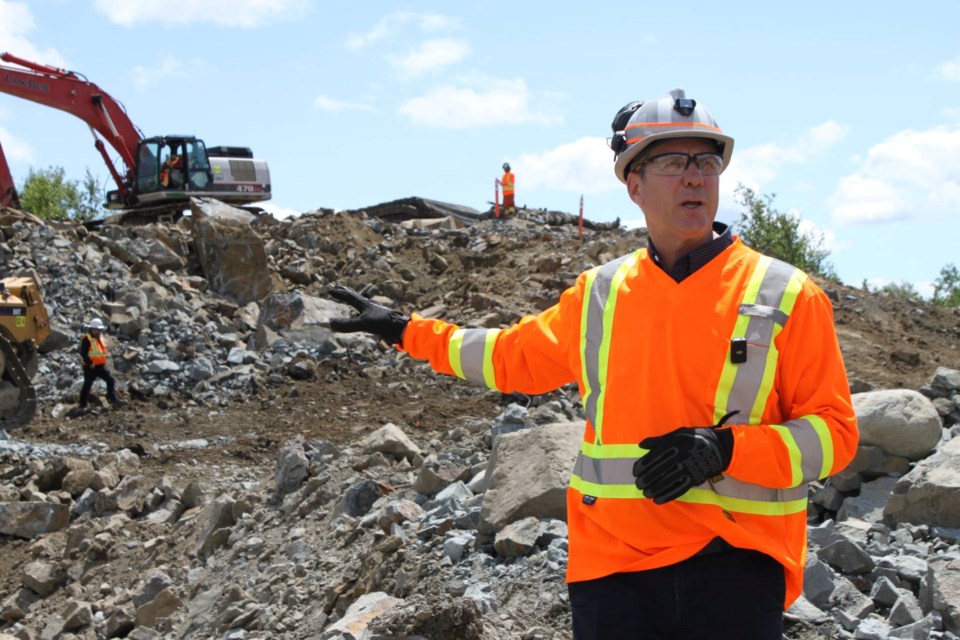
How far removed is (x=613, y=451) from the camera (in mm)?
2416

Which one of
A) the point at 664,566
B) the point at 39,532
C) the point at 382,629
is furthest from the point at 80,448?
the point at 664,566

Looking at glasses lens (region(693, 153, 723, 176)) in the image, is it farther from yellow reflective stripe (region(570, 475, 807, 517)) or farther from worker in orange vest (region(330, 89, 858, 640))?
yellow reflective stripe (region(570, 475, 807, 517))

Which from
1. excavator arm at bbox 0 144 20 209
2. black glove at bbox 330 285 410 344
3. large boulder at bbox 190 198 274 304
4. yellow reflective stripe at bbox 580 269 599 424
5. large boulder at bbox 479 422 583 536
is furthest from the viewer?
excavator arm at bbox 0 144 20 209

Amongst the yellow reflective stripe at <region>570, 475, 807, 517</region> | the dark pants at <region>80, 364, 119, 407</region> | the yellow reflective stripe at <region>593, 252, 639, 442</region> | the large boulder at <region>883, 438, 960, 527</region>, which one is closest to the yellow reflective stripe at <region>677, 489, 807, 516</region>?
the yellow reflective stripe at <region>570, 475, 807, 517</region>

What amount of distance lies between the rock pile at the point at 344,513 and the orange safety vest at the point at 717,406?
5.57ft

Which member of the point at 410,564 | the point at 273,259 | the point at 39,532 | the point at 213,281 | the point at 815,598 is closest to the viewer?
the point at 815,598

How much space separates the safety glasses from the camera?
248cm

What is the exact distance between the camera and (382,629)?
13.3 feet

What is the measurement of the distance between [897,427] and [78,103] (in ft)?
61.3

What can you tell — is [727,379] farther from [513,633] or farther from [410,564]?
[410,564]

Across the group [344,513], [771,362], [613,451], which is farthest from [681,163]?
[344,513]

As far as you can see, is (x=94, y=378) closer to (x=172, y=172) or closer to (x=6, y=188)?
(x=6, y=188)

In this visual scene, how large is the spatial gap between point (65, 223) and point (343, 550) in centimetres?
1343

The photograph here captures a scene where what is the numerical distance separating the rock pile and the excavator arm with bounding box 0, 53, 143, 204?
5089 millimetres
